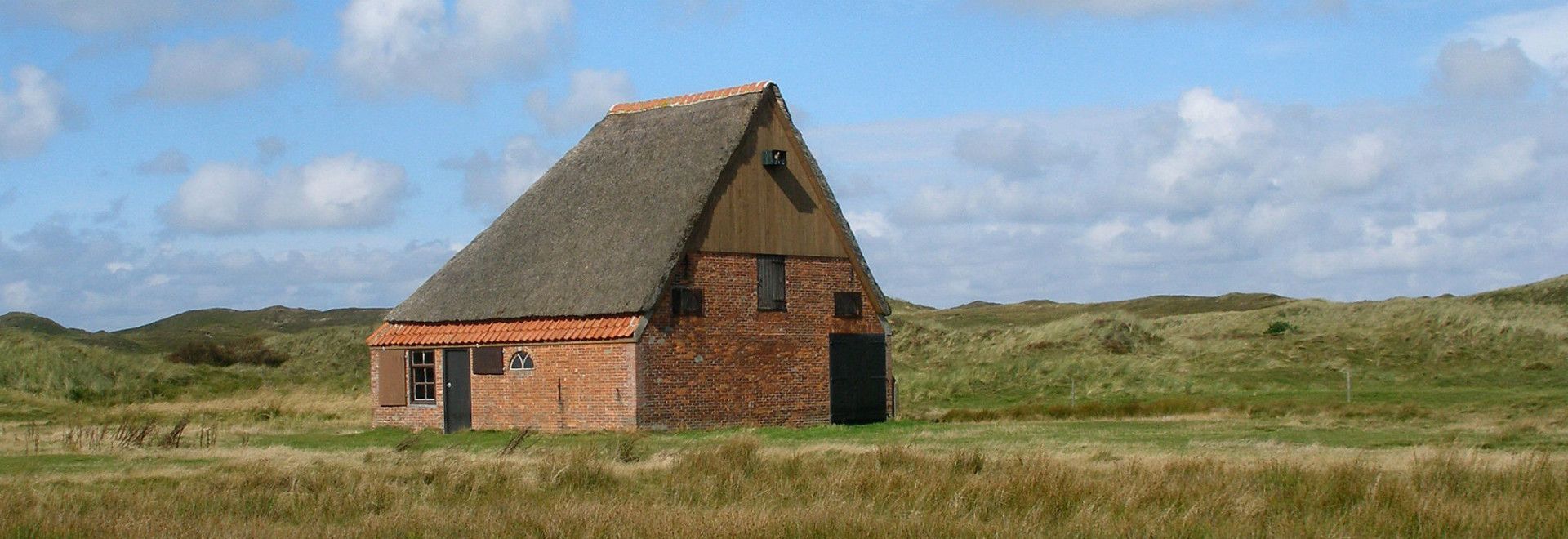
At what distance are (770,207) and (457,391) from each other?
7.30 m

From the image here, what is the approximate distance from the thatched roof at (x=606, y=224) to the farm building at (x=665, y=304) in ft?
0.15

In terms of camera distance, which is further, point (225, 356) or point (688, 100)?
point (225, 356)

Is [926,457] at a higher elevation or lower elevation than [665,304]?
lower

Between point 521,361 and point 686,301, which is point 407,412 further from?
point 686,301

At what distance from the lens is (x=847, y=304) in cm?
3203

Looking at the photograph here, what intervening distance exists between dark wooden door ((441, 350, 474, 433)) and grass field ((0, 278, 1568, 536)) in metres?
1.14

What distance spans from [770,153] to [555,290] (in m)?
4.84

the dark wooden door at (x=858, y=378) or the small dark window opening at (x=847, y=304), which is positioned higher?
the small dark window opening at (x=847, y=304)

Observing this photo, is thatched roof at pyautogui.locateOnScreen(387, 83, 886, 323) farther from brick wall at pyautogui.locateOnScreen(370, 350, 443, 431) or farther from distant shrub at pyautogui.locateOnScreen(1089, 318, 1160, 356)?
distant shrub at pyautogui.locateOnScreen(1089, 318, 1160, 356)

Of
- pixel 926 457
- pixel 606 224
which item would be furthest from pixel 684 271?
pixel 926 457

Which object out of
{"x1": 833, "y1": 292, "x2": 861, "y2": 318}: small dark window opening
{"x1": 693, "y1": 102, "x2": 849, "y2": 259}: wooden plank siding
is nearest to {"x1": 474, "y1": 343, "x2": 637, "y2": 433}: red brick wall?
{"x1": 693, "y1": 102, "x2": 849, "y2": 259}: wooden plank siding

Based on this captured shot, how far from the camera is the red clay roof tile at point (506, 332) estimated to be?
2888 centimetres

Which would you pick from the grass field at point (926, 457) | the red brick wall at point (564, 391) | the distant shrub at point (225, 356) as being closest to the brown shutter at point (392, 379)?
the grass field at point (926, 457)

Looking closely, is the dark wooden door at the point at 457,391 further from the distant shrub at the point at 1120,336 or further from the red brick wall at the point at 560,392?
the distant shrub at the point at 1120,336
